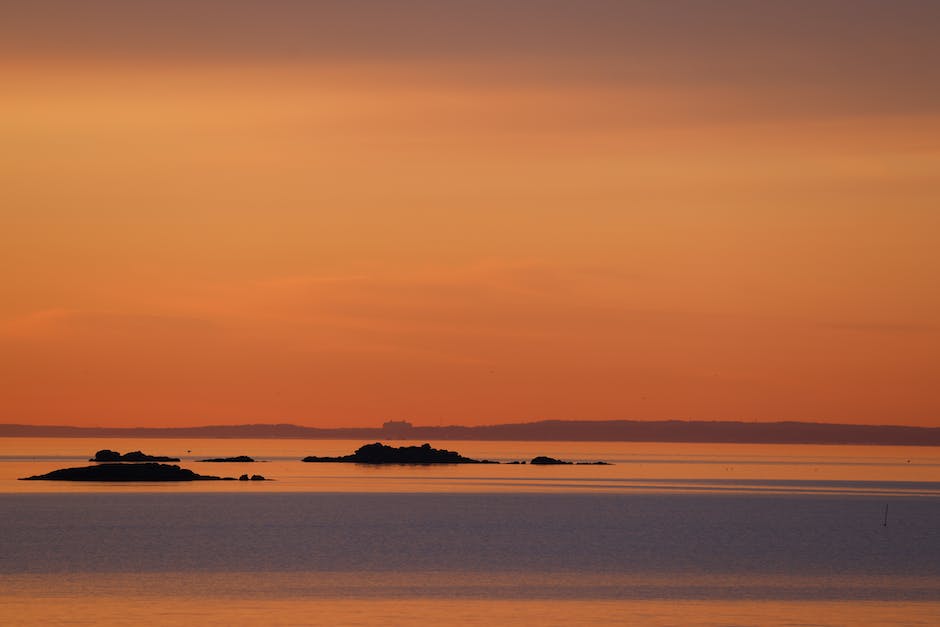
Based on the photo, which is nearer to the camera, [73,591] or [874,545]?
[73,591]

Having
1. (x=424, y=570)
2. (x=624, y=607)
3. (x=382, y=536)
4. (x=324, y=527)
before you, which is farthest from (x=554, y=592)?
(x=324, y=527)

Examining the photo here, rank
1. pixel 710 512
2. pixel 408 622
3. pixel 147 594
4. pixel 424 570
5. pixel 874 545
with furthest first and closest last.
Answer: pixel 710 512 < pixel 874 545 < pixel 424 570 < pixel 147 594 < pixel 408 622

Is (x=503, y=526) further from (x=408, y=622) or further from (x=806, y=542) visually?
(x=408, y=622)

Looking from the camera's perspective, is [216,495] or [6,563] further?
[216,495]

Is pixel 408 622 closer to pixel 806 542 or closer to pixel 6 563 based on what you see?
pixel 6 563

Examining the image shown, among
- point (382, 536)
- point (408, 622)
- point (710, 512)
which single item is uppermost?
point (710, 512)

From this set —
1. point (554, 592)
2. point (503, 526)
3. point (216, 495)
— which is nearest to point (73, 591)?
point (554, 592)

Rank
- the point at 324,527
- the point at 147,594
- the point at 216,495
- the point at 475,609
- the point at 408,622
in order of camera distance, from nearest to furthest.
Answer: the point at 408,622, the point at 475,609, the point at 147,594, the point at 324,527, the point at 216,495

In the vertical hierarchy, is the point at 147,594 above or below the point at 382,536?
below

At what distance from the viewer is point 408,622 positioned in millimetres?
56969

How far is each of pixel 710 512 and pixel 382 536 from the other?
53.4 m

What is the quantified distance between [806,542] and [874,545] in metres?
5.07

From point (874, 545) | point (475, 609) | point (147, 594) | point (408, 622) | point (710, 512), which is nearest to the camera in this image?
point (408, 622)

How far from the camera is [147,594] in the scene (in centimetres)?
6675
